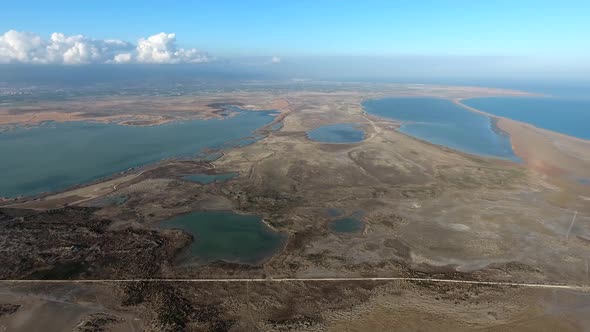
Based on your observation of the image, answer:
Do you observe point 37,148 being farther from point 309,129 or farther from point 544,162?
point 544,162

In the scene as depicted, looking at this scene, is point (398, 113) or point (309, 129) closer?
point (309, 129)

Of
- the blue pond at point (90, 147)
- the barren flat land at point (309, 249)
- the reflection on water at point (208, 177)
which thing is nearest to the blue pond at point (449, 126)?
the barren flat land at point (309, 249)

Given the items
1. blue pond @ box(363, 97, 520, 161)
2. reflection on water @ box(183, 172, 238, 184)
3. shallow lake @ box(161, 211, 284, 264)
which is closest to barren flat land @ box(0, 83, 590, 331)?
shallow lake @ box(161, 211, 284, 264)

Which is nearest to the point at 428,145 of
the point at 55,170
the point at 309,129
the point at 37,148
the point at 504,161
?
the point at 504,161

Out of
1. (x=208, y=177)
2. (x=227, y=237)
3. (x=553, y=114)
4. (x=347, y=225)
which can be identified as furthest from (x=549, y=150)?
(x=227, y=237)

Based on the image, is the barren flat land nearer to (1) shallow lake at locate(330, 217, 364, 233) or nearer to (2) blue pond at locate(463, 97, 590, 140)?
(1) shallow lake at locate(330, 217, 364, 233)

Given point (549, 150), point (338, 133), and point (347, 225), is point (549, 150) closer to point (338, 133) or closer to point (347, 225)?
point (338, 133)
